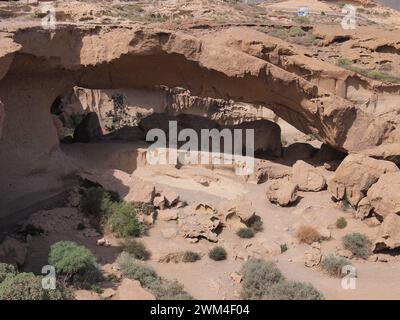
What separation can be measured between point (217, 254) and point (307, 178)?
491 cm

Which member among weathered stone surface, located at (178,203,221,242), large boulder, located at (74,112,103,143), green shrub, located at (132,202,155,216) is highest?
large boulder, located at (74,112,103,143)

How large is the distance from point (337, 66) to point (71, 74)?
8700mm

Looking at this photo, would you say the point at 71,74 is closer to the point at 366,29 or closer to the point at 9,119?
the point at 9,119

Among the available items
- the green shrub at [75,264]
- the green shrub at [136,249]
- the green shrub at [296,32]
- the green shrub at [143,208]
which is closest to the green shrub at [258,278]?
the green shrub at [136,249]

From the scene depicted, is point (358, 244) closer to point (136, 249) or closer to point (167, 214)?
point (167, 214)

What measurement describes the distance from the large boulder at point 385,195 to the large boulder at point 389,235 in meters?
0.62

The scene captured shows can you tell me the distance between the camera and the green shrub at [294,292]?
10961mm

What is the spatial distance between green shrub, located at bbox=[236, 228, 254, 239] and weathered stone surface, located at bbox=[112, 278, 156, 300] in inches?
165

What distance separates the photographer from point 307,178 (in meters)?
17.0

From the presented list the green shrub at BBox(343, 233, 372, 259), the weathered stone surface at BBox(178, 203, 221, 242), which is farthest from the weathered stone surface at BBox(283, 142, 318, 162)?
the green shrub at BBox(343, 233, 372, 259)

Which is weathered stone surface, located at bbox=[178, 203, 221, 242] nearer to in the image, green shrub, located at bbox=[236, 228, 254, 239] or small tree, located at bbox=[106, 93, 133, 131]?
green shrub, located at bbox=[236, 228, 254, 239]

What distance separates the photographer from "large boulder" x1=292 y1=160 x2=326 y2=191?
16797 mm

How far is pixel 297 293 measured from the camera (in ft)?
36.1
